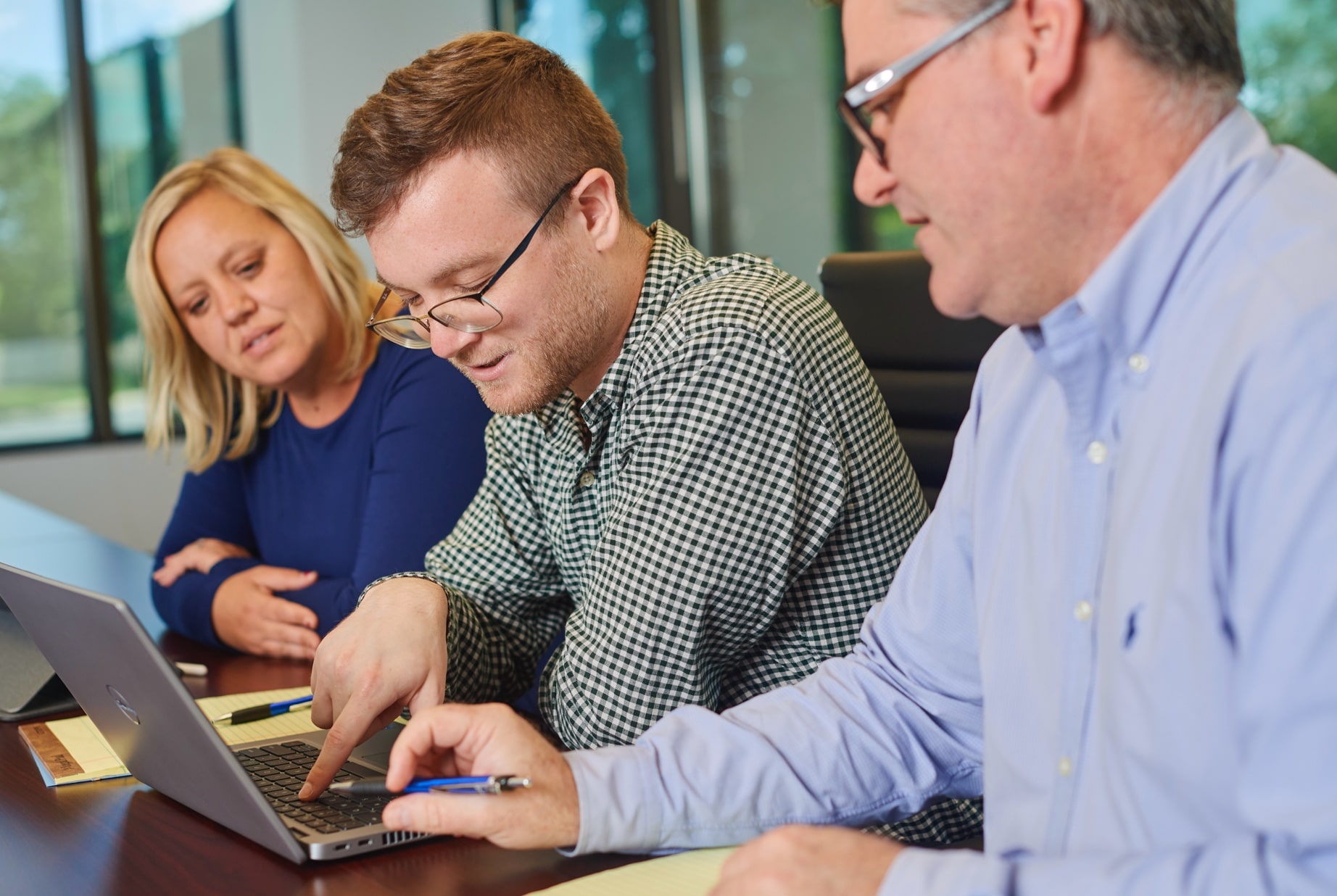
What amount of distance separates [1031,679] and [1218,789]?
0.54ft

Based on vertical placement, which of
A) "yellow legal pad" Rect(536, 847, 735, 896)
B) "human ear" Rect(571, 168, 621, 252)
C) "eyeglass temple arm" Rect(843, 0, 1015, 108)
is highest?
"eyeglass temple arm" Rect(843, 0, 1015, 108)

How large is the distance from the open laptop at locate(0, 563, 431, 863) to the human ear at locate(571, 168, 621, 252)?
0.54 metres

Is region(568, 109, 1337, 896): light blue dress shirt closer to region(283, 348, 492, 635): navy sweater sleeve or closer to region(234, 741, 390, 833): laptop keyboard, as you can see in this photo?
region(234, 741, 390, 833): laptop keyboard

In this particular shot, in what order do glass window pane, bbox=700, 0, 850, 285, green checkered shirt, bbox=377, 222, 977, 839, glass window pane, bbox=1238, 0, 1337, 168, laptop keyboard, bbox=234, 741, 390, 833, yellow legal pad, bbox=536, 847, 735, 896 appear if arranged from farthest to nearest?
glass window pane, bbox=700, 0, 850, 285 → glass window pane, bbox=1238, 0, 1337, 168 → green checkered shirt, bbox=377, 222, 977, 839 → laptop keyboard, bbox=234, 741, 390, 833 → yellow legal pad, bbox=536, 847, 735, 896

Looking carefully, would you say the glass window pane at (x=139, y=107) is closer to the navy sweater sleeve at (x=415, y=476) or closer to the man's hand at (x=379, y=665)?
the navy sweater sleeve at (x=415, y=476)

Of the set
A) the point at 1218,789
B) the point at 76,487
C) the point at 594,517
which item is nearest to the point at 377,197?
the point at 594,517

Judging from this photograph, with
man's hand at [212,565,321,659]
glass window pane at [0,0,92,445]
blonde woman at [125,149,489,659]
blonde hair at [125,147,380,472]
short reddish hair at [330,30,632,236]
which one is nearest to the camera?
short reddish hair at [330,30,632,236]

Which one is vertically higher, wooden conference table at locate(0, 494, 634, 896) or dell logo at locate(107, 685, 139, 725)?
dell logo at locate(107, 685, 139, 725)

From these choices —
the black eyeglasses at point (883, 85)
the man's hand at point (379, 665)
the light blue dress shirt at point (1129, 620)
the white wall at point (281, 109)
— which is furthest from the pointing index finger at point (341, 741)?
the white wall at point (281, 109)

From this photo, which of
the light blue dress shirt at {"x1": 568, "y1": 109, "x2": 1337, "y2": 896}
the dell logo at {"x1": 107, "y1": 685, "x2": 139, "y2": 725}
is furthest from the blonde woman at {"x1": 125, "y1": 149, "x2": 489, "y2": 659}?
the light blue dress shirt at {"x1": 568, "y1": 109, "x2": 1337, "y2": 896}

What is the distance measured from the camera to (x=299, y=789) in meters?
1.02

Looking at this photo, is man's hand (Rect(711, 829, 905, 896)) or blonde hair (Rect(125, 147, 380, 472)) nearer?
man's hand (Rect(711, 829, 905, 896))

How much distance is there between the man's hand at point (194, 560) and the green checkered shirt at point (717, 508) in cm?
71

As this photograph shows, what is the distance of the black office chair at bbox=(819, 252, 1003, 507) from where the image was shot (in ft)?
5.34
